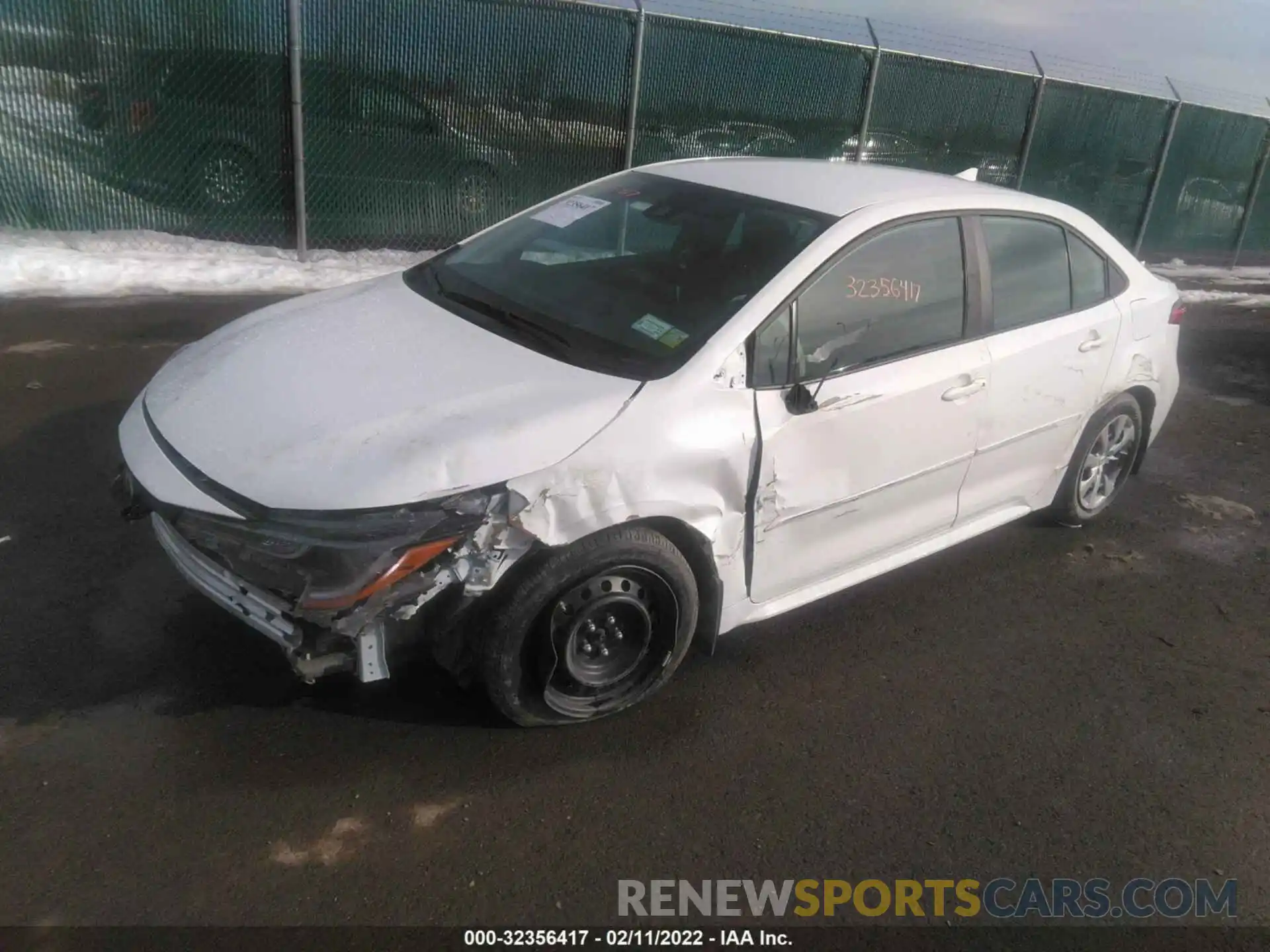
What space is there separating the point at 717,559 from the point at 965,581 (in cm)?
175

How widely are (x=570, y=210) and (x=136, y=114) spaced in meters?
5.96

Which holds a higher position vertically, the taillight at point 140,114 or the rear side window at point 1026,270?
the rear side window at point 1026,270

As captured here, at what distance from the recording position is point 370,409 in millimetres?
2902

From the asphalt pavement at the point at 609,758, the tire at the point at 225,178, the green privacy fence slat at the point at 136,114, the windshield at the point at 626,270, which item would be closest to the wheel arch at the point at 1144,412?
the asphalt pavement at the point at 609,758

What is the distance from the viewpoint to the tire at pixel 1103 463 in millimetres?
4641

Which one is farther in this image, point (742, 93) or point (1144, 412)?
point (742, 93)

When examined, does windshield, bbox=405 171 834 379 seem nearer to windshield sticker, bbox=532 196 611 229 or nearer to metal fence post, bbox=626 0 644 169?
windshield sticker, bbox=532 196 611 229

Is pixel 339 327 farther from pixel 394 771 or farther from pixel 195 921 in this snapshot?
pixel 195 921

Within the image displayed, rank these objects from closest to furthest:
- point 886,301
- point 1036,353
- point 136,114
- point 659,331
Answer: point 659,331, point 886,301, point 1036,353, point 136,114

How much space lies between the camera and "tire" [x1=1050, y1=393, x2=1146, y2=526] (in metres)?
4.64

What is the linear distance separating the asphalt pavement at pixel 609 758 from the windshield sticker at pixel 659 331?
3.93ft

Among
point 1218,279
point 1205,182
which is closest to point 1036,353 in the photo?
point 1218,279

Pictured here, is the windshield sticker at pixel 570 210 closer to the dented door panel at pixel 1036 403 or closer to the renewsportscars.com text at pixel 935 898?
the dented door panel at pixel 1036 403

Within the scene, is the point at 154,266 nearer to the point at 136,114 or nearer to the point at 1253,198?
the point at 136,114
